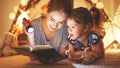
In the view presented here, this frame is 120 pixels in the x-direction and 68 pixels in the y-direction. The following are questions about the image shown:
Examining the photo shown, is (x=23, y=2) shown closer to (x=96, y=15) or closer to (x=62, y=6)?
(x=62, y=6)

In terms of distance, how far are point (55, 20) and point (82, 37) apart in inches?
5.9

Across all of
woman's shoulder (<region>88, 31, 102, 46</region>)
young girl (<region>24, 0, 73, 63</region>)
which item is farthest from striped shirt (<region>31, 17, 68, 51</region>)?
woman's shoulder (<region>88, 31, 102, 46</region>)

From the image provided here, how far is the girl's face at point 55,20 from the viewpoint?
3.27 ft

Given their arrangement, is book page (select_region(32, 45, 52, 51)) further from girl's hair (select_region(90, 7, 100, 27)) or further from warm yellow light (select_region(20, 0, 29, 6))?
warm yellow light (select_region(20, 0, 29, 6))

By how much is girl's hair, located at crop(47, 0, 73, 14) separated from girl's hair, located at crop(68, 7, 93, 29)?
0.04 metres

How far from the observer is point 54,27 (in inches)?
40.5

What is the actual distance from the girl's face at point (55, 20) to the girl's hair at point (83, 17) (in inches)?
2.3

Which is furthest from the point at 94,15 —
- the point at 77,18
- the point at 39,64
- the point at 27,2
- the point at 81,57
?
the point at 27,2

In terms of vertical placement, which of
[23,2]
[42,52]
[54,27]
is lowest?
[42,52]

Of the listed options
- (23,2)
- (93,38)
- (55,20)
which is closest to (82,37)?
(93,38)

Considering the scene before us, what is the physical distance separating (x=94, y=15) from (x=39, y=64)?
32 centimetres

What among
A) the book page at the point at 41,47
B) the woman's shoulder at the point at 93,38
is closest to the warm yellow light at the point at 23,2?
the book page at the point at 41,47

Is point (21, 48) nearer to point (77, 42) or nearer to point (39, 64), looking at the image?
point (39, 64)

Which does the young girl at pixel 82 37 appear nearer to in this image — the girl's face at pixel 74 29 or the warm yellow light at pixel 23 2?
the girl's face at pixel 74 29
